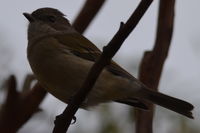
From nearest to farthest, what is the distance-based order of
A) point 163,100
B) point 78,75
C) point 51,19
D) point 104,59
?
point 104,59, point 78,75, point 163,100, point 51,19

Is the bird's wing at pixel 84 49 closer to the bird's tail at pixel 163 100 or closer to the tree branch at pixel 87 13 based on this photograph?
the bird's tail at pixel 163 100

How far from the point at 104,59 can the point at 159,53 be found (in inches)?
18.3

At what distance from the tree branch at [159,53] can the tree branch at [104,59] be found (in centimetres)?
31

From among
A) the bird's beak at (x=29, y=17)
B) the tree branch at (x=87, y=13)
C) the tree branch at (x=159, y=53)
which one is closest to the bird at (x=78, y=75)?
the bird's beak at (x=29, y=17)

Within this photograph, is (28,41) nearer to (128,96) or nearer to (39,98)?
(128,96)

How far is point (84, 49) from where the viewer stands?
11.3 ft

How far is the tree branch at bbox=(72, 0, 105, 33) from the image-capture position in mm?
2459

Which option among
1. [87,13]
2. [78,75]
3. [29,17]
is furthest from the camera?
[29,17]

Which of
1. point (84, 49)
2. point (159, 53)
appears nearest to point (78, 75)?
point (84, 49)

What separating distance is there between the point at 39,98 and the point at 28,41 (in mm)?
1329

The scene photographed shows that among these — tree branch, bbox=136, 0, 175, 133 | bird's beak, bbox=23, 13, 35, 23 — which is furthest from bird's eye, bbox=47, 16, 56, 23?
tree branch, bbox=136, 0, 175, 133

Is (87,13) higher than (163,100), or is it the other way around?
(87,13)

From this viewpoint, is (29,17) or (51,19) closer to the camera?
(29,17)

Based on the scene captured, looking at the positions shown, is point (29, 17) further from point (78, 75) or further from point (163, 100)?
point (163, 100)
